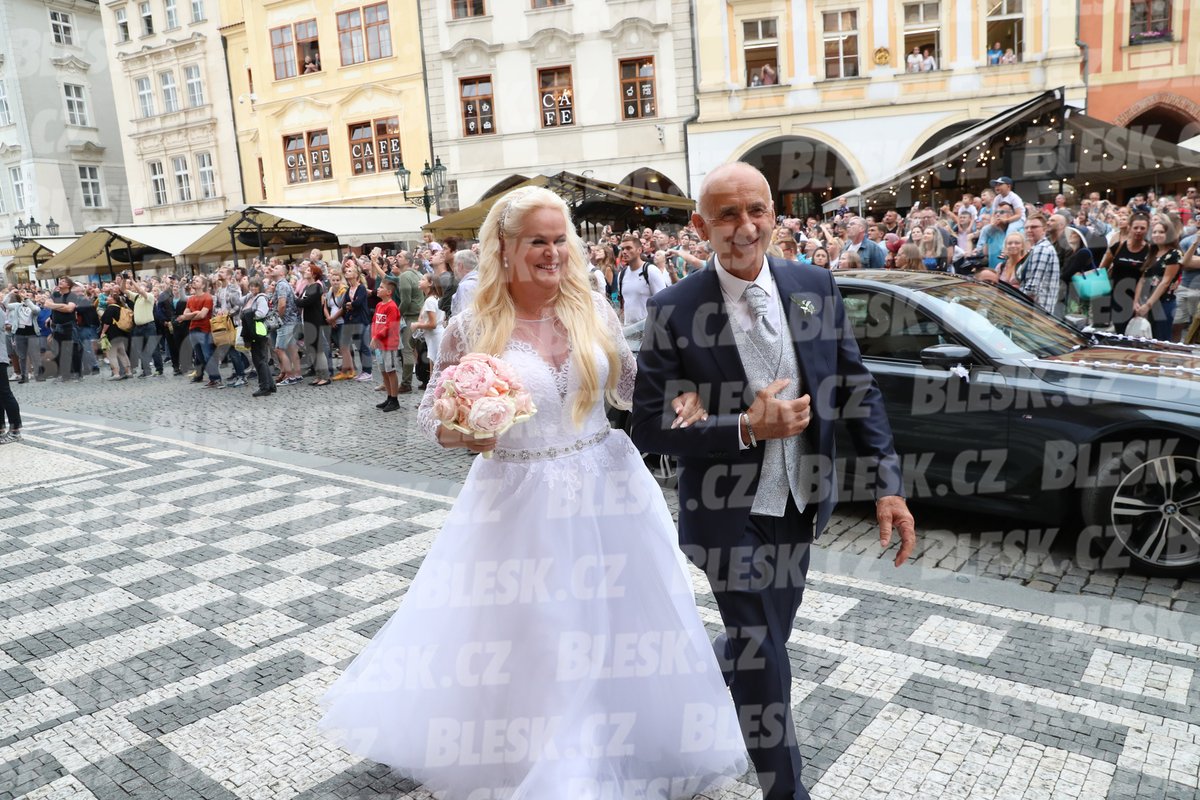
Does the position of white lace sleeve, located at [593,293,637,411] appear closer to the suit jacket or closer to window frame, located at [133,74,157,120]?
the suit jacket

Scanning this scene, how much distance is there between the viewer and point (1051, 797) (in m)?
2.82

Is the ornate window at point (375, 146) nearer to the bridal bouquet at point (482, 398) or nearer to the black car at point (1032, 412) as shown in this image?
the black car at point (1032, 412)

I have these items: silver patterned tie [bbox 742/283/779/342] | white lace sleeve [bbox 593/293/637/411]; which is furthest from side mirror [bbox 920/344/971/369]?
silver patterned tie [bbox 742/283/779/342]

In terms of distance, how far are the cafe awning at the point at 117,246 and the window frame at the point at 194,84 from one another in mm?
13987

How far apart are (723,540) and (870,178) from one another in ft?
82.6

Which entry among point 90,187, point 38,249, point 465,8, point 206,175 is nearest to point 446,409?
point 465,8

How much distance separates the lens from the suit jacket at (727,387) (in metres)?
2.63

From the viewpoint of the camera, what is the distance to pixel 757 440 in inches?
101

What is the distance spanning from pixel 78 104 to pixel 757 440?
1871 inches

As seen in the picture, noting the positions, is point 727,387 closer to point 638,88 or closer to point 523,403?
point 523,403

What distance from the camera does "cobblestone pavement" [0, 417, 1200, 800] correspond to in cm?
309

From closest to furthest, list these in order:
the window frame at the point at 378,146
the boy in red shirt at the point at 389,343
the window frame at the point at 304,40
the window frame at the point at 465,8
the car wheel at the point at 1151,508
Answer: the car wheel at the point at 1151,508 → the boy in red shirt at the point at 389,343 → the window frame at the point at 465,8 → the window frame at the point at 378,146 → the window frame at the point at 304,40

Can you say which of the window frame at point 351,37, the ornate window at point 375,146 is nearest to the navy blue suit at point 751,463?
the ornate window at point 375,146

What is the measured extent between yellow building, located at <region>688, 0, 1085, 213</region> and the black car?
21091mm
